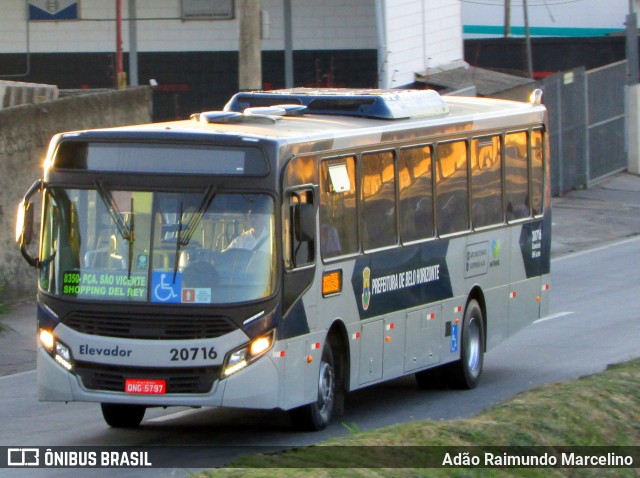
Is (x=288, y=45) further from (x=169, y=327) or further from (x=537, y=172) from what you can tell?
(x=169, y=327)

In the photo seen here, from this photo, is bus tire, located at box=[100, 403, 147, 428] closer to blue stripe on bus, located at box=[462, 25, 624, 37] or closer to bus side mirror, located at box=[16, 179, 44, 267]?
bus side mirror, located at box=[16, 179, 44, 267]

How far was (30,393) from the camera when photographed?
1359 centimetres

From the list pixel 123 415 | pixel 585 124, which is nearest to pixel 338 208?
pixel 123 415

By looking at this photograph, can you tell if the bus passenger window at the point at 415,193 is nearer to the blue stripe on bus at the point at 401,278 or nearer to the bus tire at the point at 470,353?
the blue stripe on bus at the point at 401,278

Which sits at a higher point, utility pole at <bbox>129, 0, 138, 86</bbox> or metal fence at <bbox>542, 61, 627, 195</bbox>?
utility pole at <bbox>129, 0, 138, 86</bbox>

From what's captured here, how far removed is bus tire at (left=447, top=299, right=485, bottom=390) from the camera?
13.6 m

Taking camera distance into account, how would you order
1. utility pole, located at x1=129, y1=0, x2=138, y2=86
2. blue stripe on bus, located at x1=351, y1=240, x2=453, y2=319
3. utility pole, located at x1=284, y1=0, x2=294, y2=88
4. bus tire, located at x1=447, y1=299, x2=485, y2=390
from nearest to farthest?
blue stripe on bus, located at x1=351, y1=240, x2=453, y2=319, bus tire, located at x1=447, y1=299, x2=485, y2=390, utility pole, located at x1=284, y1=0, x2=294, y2=88, utility pole, located at x1=129, y1=0, x2=138, y2=86

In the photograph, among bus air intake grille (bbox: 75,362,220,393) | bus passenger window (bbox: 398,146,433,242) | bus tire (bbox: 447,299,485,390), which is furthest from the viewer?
bus tire (bbox: 447,299,485,390)

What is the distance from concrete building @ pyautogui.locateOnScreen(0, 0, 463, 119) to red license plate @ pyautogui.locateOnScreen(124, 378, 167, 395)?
22645 millimetres

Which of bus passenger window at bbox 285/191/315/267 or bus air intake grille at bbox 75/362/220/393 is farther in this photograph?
bus passenger window at bbox 285/191/315/267

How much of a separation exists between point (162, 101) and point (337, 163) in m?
23.0

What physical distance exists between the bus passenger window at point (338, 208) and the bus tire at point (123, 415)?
2111mm

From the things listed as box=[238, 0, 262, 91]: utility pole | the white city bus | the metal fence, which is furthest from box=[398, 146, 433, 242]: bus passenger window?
the metal fence

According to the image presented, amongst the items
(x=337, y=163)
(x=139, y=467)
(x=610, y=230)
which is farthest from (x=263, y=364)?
(x=610, y=230)
